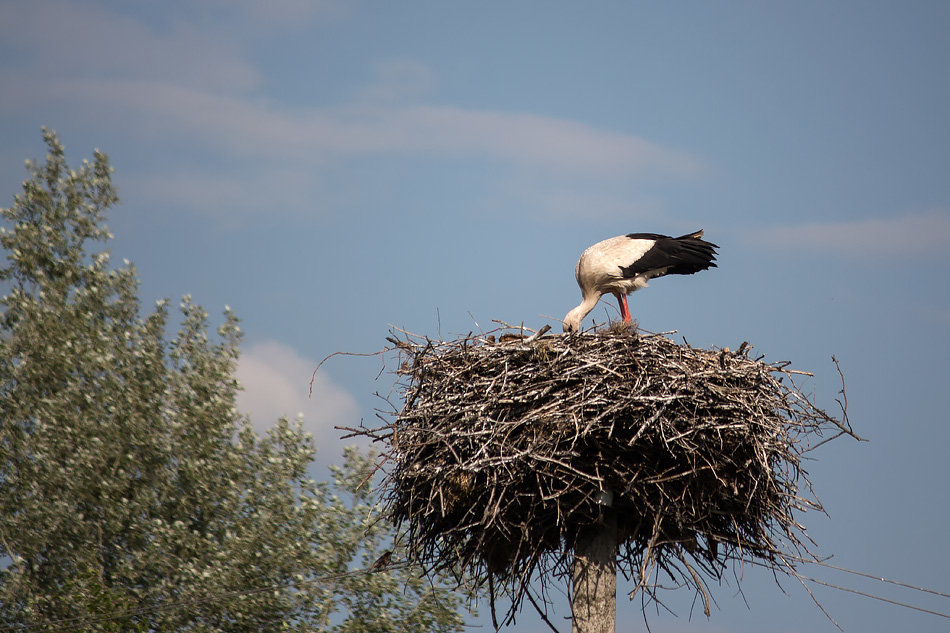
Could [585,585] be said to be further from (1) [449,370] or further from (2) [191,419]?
(2) [191,419]

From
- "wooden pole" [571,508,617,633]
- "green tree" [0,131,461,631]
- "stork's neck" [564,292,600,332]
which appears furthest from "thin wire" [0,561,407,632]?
"wooden pole" [571,508,617,633]

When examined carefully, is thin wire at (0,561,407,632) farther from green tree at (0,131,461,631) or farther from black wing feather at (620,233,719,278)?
black wing feather at (620,233,719,278)

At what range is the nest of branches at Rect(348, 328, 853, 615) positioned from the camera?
8.16 metres

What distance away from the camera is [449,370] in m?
9.09

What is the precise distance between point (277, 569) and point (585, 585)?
7467mm

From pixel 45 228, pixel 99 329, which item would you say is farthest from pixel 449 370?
pixel 45 228

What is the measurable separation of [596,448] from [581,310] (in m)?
3.89

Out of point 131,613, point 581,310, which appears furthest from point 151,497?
point 581,310

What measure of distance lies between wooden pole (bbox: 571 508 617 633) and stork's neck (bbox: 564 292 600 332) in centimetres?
331

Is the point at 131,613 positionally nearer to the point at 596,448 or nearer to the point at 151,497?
the point at 151,497

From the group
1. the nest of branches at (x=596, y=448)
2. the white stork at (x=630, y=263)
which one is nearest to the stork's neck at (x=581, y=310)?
the white stork at (x=630, y=263)

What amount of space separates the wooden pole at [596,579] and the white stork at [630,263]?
3.46m

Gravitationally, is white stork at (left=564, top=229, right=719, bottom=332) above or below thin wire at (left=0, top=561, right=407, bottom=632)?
above

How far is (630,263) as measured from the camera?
12.1 metres
